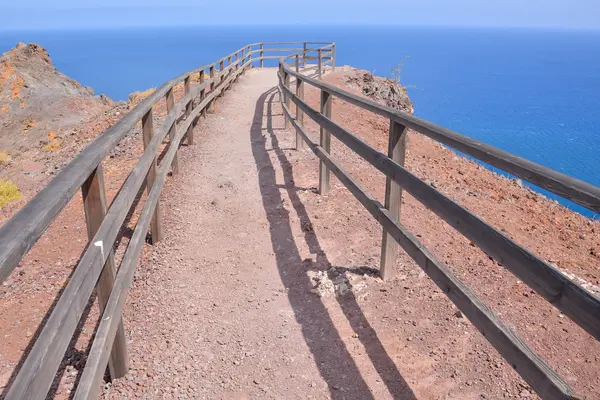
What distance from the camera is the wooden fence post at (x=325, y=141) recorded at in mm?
6227

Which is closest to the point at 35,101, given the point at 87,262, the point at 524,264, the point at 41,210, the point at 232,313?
the point at 232,313

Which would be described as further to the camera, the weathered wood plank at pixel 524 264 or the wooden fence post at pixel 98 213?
the wooden fence post at pixel 98 213

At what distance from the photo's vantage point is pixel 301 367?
3.65 m

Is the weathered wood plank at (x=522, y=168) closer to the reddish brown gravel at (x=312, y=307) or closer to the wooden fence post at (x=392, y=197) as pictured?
the wooden fence post at (x=392, y=197)

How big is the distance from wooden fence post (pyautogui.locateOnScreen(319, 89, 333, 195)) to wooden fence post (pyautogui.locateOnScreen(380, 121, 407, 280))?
209 centimetres

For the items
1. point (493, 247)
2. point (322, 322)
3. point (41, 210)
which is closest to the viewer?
point (41, 210)

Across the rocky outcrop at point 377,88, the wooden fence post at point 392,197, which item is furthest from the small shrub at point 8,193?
the rocky outcrop at point 377,88

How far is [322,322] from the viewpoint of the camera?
4.15 metres

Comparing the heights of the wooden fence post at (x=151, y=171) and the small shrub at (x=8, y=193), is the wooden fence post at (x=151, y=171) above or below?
above

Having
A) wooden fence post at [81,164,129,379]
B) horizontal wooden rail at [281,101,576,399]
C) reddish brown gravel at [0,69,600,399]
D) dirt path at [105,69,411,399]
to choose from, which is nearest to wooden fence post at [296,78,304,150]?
reddish brown gravel at [0,69,600,399]

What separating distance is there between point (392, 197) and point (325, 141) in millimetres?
2348

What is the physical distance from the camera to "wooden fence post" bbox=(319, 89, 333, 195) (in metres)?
6.23

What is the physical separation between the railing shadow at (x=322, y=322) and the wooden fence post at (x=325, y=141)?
337 millimetres

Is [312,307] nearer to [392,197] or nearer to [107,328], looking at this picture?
[392,197]
